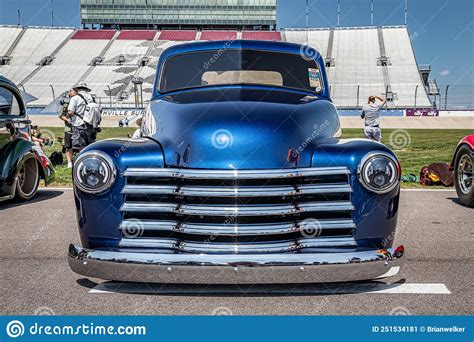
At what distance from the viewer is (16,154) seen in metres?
6.86

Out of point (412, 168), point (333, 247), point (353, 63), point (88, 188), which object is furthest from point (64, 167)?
point (353, 63)

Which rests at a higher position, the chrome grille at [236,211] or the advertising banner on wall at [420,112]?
the chrome grille at [236,211]

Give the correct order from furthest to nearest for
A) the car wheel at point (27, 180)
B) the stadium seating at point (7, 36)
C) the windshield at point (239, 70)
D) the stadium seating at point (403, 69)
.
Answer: the stadium seating at point (7, 36)
the stadium seating at point (403, 69)
the car wheel at point (27, 180)
the windshield at point (239, 70)

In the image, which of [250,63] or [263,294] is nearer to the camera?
[263,294]

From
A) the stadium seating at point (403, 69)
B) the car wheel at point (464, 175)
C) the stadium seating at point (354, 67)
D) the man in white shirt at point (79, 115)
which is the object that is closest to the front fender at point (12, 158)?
the man in white shirt at point (79, 115)

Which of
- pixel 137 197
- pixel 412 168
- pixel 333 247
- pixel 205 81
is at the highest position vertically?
pixel 205 81

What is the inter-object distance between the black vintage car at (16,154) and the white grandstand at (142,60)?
130 ft

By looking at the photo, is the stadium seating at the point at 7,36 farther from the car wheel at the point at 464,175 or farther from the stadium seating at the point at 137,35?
the car wheel at the point at 464,175

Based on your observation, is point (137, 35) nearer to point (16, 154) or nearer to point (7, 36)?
point (7, 36)

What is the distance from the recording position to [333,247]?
128 inches

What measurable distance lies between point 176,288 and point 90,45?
61.0m

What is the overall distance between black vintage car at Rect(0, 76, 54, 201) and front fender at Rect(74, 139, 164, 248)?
3.59m

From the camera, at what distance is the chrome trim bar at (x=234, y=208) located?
3.20 m
